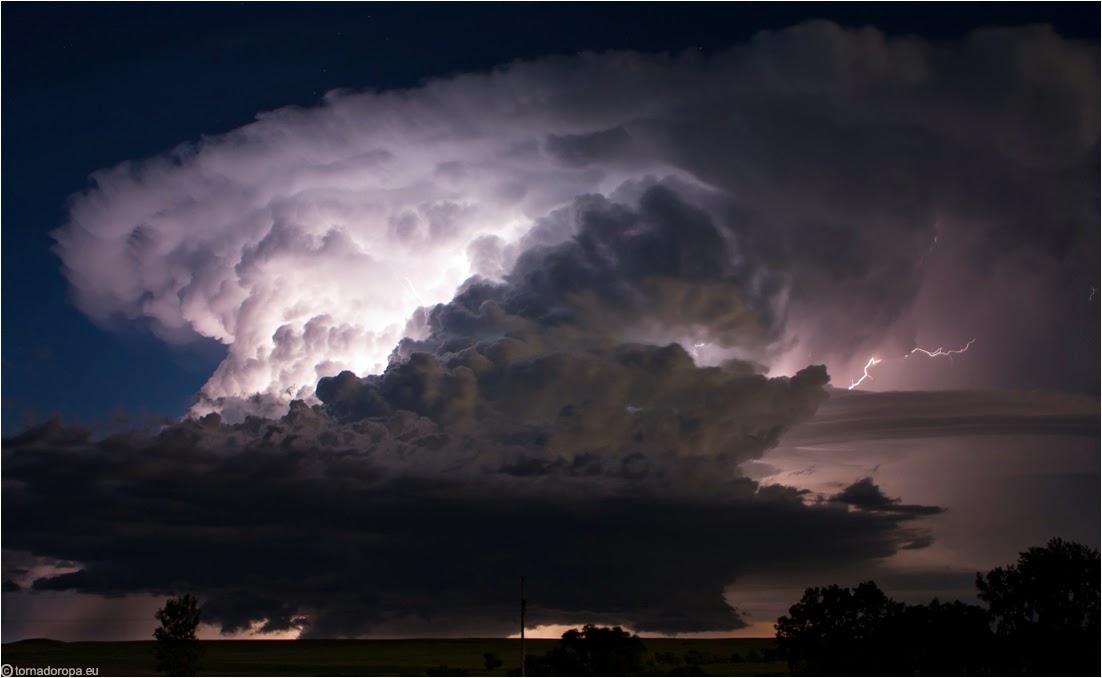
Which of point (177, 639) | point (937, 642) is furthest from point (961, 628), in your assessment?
point (177, 639)

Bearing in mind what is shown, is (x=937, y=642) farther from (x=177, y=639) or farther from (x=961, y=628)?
(x=177, y=639)

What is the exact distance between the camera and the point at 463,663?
167750 millimetres

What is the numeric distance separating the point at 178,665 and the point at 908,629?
8541 centimetres

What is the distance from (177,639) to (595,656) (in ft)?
168

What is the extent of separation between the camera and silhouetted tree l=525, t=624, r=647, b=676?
122669 millimetres

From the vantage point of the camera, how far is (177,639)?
12419cm

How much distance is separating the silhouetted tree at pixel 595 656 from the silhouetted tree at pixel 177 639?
135 feet

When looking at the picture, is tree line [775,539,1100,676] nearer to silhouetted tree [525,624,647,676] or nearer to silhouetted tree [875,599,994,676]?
silhouetted tree [875,599,994,676]

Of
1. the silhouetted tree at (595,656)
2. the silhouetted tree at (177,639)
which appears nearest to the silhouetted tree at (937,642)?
the silhouetted tree at (595,656)

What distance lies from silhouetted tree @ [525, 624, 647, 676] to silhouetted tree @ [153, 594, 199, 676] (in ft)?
135

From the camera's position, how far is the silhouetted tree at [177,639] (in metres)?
124

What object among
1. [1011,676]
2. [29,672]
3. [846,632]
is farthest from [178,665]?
[1011,676]

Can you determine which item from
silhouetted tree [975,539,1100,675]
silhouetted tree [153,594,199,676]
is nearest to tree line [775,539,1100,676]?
silhouetted tree [975,539,1100,675]

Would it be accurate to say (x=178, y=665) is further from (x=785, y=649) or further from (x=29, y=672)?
(x=785, y=649)
